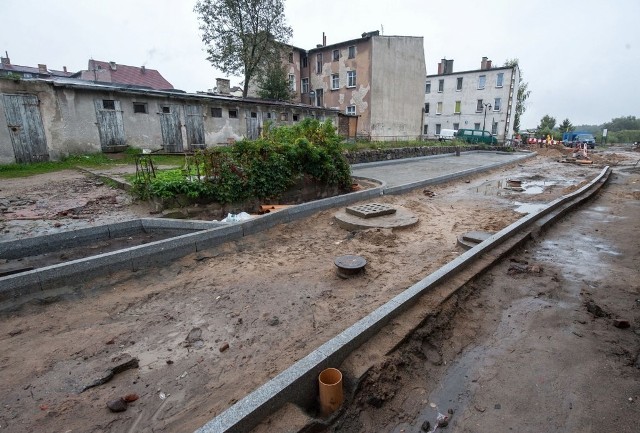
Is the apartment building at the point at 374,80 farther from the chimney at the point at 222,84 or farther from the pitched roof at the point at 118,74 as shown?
the pitched roof at the point at 118,74

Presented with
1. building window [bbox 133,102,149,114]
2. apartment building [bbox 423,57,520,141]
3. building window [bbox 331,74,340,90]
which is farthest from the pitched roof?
apartment building [bbox 423,57,520,141]

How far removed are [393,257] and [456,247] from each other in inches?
53.2

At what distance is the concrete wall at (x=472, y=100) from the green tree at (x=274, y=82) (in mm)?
19154

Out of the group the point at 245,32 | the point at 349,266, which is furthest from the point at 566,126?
the point at 349,266

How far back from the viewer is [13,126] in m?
13.5

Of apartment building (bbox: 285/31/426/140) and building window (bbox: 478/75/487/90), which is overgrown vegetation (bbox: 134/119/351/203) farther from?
building window (bbox: 478/75/487/90)

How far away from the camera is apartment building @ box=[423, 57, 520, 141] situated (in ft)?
135

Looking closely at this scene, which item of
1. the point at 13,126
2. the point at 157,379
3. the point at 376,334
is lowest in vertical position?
the point at 157,379

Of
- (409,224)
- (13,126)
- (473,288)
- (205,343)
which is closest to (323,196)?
(409,224)

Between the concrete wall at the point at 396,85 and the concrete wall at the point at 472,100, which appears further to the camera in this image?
the concrete wall at the point at 472,100

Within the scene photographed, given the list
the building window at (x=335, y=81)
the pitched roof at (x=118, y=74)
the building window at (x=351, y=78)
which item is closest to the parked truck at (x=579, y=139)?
the building window at (x=351, y=78)

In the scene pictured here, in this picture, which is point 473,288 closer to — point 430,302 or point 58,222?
point 430,302

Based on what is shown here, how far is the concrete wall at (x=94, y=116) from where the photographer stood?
13875 millimetres

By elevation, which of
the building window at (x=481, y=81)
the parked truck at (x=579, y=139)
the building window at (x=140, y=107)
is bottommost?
the parked truck at (x=579, y=139)
